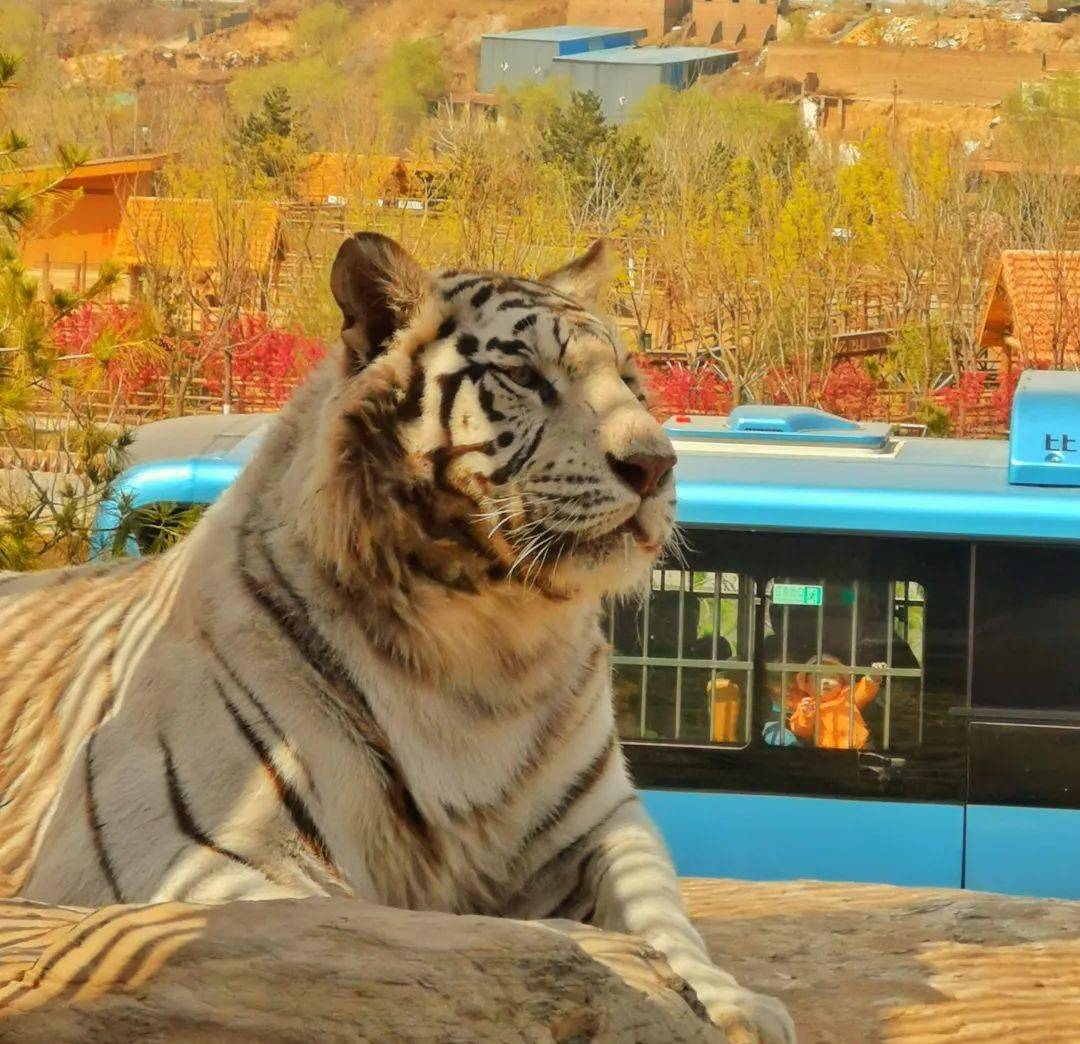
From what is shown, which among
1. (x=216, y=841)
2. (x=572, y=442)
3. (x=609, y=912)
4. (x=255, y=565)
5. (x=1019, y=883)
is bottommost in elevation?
(x=1019, y=883)

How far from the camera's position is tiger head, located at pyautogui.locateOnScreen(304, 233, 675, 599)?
11.4 ft

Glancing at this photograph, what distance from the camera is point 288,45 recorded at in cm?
11794

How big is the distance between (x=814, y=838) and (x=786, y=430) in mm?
1985

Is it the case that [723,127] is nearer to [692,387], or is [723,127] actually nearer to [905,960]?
[692,387]

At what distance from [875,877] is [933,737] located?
0.63 metres

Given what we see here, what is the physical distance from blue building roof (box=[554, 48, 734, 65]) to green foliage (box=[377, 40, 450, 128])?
663 centimetres

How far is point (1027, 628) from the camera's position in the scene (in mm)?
7703

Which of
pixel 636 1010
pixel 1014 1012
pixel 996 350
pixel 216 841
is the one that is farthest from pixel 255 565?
pixel 996 350

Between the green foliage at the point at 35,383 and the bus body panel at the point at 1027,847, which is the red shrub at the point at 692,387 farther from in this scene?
the bus body panel at the point at 1027,847

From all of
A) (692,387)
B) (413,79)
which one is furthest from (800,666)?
(413,79)

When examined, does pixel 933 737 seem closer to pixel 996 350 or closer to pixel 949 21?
pixel 996 350

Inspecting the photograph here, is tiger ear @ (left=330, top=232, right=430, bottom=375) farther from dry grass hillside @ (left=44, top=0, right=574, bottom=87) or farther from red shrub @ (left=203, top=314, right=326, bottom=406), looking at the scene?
dry grass hillside @ (left=44, top=0, right=574, bottom=87)

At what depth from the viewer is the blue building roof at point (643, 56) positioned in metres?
92.4

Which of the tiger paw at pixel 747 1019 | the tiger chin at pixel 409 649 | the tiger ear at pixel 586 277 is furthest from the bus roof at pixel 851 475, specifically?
the tiger paw at pixel 747 1019
